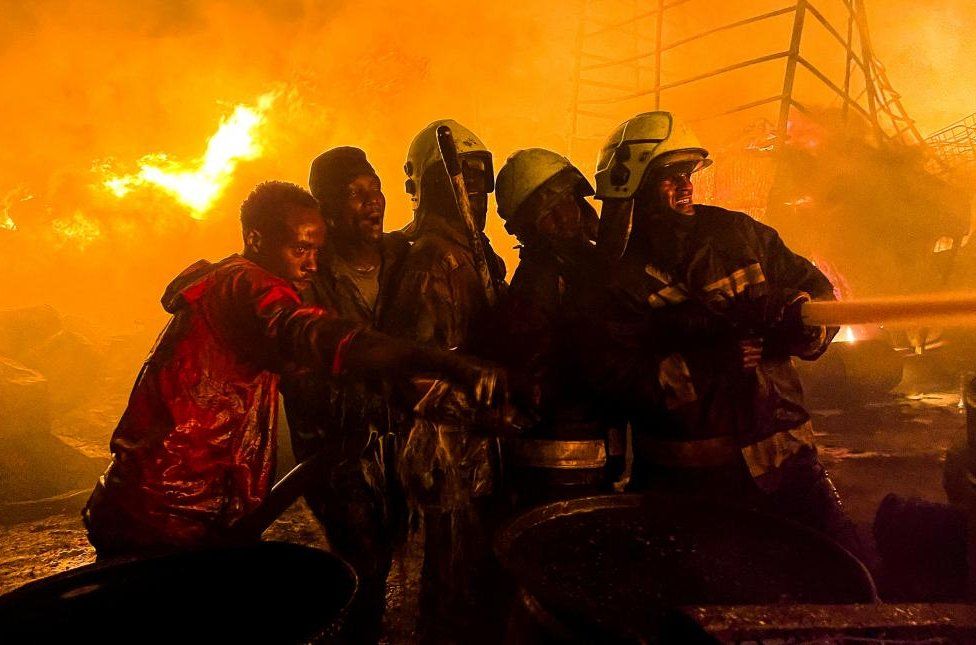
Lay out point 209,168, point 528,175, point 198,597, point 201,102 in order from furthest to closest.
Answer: point 209,168 < point 201,102 < point 528,175 < point 198,597

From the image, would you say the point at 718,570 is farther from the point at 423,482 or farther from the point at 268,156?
the point at 268,156

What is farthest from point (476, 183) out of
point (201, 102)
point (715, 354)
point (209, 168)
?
point (209, 168)

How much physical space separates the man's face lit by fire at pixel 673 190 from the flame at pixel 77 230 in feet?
61.2

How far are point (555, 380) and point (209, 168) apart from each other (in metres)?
17.0

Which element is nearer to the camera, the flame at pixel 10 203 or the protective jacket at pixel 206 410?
the protective jacket at pixel 206 410

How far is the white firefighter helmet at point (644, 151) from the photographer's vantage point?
4102mm

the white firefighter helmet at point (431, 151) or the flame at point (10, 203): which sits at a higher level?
the flame at point (10, 203)

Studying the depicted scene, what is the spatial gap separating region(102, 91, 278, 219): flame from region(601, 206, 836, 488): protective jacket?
1674 centimetres

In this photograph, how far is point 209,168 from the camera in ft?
55.9

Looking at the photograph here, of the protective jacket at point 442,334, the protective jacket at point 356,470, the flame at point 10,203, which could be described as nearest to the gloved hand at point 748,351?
the protective jacket at point 442,334

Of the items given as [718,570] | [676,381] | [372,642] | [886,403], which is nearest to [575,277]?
[676,381]

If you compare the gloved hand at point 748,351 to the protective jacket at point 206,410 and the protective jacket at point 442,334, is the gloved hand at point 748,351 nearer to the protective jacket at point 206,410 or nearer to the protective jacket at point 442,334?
the protective jacket at point 442,334

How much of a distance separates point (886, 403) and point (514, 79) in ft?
56.0

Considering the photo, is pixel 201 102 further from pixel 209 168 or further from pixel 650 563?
pixel 650 563
